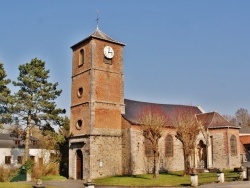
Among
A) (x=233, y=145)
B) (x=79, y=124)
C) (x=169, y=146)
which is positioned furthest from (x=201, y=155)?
(x=79, y=124)

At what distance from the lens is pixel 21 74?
3959cm

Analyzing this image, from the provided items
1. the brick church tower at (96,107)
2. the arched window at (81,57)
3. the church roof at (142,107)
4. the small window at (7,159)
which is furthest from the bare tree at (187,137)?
the small window at (7,159)

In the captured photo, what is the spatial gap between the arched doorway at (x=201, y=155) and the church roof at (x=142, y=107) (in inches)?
196

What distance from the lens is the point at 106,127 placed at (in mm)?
31375

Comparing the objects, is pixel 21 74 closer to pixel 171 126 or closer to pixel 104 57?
pixel 104 57

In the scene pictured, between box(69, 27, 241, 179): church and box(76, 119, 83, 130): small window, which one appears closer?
box(69, 27, 241, 179): church

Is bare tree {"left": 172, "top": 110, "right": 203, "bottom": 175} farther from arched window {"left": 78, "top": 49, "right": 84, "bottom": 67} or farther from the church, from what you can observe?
arched window {"left": 78, "top": 49, "right": 84, "bottom": 67}

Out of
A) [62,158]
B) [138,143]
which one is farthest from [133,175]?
[62,158]

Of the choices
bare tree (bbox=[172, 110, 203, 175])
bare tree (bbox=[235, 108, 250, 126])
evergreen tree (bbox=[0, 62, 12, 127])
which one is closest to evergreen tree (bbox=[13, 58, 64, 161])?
evergreen tree (bbox=[0, 62, 12, 127])

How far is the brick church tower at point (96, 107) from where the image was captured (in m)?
30.2

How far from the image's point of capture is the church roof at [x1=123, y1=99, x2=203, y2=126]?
33.5m

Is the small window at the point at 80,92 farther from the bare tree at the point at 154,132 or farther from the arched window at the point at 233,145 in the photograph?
the arched window at the point at 233,145

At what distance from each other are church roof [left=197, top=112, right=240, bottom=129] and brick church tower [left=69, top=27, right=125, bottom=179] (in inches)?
466

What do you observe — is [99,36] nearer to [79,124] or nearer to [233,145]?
[79,124]
